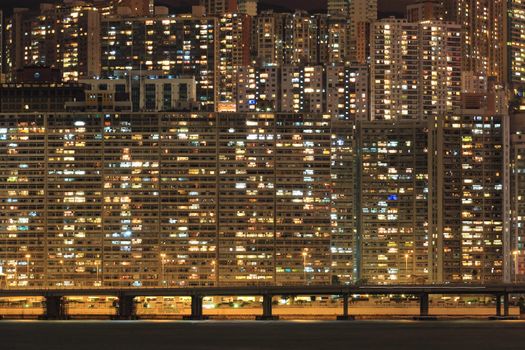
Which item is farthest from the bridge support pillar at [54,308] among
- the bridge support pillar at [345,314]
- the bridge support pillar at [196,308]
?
the bridge support pillar at [345,314]

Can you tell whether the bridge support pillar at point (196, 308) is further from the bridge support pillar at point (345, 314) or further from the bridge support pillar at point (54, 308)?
the bridge support pillar at point (345, 314)

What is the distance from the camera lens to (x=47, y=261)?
634 feet

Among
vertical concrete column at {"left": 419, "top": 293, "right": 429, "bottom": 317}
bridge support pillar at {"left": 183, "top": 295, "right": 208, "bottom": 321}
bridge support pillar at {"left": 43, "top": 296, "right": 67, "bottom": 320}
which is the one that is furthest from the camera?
vertical concrete column at {"left": 419, "top": 293, "right": 429, "bottom": 317}

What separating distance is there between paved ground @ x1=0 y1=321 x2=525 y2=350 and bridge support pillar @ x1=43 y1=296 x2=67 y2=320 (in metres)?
3.36

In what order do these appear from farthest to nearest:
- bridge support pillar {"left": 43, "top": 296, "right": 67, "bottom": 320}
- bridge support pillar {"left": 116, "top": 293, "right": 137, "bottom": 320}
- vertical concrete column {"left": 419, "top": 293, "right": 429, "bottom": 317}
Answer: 1. vertical concrete column {"left": 419, "top": 293, "right": 429, "bottom": 317}
2. bridge support pillar {"left": 116, "top": 293, "right": 137, "bottom": 320}
3. bridge support pillar {"left": 43, "top": 296, "right": 67, "bottom": 320}

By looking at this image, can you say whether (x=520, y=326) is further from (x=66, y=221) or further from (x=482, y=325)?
(x=66, y=221)

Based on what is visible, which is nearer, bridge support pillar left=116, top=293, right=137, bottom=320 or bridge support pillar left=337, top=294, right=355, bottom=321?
bridge support pillar left=337, top=294, right=355, bottom=321

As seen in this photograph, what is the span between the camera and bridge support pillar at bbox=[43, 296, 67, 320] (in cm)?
16312

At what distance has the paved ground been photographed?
138250 millimetres

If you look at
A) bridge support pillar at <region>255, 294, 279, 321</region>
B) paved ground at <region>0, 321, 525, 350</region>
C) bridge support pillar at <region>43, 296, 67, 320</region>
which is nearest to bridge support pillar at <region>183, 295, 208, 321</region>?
paved ground at <region>0, 321, 525, 350</region>

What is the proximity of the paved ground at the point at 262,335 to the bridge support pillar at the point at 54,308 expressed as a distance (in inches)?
132

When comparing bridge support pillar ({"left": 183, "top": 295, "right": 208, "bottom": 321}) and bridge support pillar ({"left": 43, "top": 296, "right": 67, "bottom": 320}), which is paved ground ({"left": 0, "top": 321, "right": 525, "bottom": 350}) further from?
bridge support pillar ({"left": 43, "top": 296, "right": 67, "bottom": 320})

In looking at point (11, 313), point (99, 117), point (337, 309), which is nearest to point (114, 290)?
point (11, 313)

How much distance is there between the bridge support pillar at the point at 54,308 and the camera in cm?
16312
